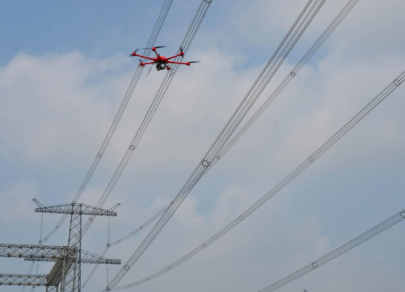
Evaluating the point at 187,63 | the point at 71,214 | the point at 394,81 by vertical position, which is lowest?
the point at 394,81

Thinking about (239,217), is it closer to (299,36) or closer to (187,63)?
(187,63)

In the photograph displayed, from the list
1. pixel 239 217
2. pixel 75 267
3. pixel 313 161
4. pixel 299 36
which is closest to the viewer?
pixel 299 36

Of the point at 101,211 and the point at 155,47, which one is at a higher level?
the point at 101,211

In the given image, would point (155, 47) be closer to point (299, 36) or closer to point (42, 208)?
point (299, 36)

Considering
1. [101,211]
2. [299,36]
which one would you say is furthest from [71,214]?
[299,36]

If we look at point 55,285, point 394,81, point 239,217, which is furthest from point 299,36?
point 55,285

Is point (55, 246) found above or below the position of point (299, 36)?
above

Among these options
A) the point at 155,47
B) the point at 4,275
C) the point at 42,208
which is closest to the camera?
the point at 155,47

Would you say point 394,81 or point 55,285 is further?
point 55,285

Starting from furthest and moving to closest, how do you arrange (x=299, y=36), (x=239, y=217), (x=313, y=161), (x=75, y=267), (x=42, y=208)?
(x=42, y=208), (x=75, y=267), (x=239, y=217), (x=313, y=161), (x=299, y=36)
